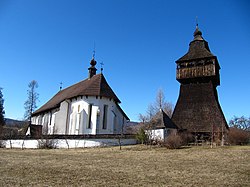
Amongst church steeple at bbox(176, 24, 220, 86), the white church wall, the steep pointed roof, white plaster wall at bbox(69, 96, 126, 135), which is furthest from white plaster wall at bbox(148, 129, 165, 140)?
the white church wall

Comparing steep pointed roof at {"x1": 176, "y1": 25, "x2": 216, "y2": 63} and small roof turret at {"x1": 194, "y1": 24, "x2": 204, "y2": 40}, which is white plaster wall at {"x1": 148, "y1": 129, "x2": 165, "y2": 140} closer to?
steep pointed roof at {"x1": 176, "y1": 25, "x2": 216, "y2": 63}

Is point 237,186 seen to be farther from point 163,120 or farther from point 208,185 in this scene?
point 163,120

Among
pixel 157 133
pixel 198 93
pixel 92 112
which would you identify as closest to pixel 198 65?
pixel 198 93

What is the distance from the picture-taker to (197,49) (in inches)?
1341

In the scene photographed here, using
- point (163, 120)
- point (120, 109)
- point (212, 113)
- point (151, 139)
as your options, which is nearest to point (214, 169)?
point (151, 139)

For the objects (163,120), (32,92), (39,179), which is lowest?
(39,179)

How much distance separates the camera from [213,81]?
105 ft

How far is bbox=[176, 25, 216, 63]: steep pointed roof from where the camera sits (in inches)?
1283

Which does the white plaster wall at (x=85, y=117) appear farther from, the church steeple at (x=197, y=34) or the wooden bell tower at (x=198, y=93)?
the church steeple at (x=197, y=34)

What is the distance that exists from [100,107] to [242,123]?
141 feet

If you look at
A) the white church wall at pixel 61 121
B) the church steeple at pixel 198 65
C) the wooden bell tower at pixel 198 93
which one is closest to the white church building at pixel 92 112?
the white church wall at pixel 61 121

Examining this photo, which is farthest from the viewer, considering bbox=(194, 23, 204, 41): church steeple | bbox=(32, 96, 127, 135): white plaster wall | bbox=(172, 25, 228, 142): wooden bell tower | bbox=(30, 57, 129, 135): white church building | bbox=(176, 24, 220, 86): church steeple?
bbox=(194, 23, 204, 41): church steeple

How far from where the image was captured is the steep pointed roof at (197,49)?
107 feet

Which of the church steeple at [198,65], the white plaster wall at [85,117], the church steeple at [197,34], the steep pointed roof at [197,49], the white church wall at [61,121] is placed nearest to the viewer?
the church steeple at [198,65]
